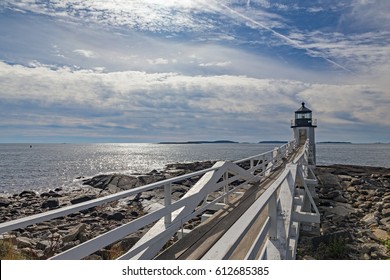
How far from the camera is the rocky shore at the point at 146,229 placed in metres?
8.41

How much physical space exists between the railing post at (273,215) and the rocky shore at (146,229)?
3.54 metres

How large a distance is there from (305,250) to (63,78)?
7.74 meters

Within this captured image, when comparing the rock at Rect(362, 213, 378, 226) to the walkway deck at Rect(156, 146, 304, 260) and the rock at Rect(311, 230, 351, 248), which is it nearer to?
the rock at Rect(311, 230, 351, 248)

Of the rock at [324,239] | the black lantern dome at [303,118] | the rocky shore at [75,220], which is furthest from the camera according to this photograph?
the black lantern dome at [303,118]

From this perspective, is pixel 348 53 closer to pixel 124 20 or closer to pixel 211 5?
pixel 211 5

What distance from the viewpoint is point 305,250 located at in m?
8.69

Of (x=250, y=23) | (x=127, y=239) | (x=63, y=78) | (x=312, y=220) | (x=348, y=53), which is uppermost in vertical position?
(x=250, y=23)

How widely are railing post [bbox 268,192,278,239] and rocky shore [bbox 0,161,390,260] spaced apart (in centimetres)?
354

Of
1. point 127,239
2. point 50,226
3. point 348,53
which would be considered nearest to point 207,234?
point 127,239

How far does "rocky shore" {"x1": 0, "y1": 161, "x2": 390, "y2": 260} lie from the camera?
8414 millimetres

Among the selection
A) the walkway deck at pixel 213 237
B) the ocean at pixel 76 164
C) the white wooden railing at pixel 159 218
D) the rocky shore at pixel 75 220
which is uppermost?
the white wooden railing at pixel 159 218

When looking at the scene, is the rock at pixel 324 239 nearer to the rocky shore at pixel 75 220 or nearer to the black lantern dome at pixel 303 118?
the rocky shore at pixel 75 220

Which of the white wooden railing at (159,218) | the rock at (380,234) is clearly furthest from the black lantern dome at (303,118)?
the white wooden railing at (159,218)

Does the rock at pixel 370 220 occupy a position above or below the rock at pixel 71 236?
below
